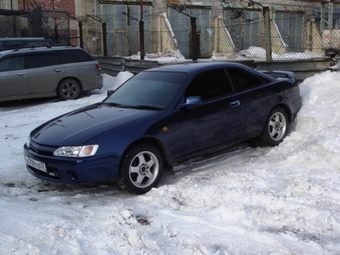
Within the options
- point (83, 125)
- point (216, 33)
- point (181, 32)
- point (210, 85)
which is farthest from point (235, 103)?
point (216, 33)

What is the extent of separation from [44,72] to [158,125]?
800 centimetres

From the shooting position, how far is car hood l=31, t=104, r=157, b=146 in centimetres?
535

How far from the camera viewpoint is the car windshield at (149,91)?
612cm

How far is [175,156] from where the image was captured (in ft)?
19.3

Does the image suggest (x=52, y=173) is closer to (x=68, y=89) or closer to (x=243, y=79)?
(x=243, y=79)

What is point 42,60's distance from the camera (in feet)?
42.2

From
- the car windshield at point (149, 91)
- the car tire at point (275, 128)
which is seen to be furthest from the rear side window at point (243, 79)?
the car windshield at point (149, 91)

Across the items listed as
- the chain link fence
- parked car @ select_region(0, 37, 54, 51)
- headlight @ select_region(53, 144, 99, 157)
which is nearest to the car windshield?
headlight @ select_region(53, 144, 99, 157)

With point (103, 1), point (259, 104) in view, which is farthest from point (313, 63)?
point (103, 1)

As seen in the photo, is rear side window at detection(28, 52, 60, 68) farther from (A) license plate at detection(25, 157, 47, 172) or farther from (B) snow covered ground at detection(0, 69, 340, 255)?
(A) license plate at detection(25, 157, 47, 172)

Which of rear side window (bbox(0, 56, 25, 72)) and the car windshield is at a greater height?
rear side window (bbox(0, 56, 25, 72))

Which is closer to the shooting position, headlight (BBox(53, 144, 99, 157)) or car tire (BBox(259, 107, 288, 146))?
headlight (BBox(53, 144, 99, 157))

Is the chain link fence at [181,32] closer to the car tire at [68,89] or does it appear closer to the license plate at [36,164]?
the car tire at [68,89]

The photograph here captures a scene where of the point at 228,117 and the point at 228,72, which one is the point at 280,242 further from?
the point at 228,72
